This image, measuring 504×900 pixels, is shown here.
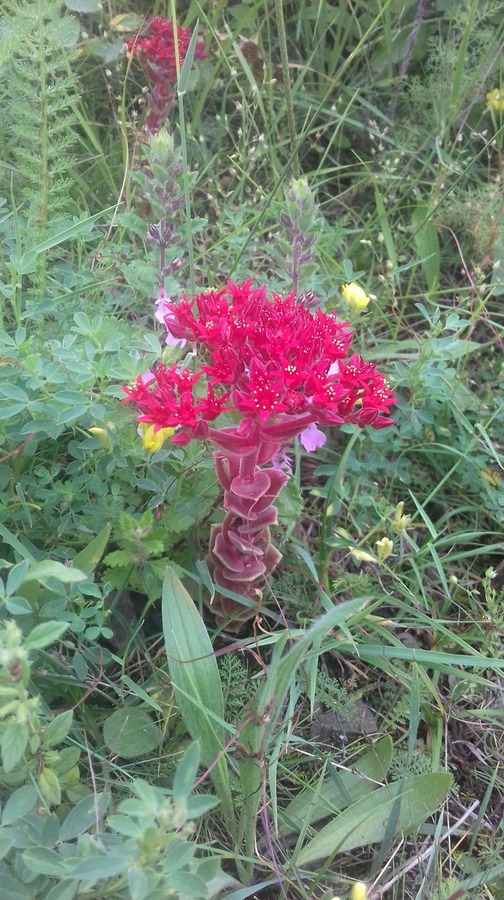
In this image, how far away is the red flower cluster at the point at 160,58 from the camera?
2586 mm

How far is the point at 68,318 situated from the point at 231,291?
1.94 feet

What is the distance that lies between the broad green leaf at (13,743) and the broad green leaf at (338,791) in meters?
0.75

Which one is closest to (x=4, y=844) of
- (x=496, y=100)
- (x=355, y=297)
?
(x=355, y=297)

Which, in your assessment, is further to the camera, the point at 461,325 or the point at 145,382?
the point at 461,325

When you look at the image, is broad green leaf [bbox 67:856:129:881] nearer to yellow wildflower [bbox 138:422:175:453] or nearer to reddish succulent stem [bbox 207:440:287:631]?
reddish succulent stem [bbox 207:440:287:631]

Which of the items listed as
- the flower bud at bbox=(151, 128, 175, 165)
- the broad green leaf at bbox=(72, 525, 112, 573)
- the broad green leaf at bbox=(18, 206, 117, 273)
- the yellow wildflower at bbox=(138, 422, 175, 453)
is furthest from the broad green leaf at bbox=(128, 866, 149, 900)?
the flower bud at bbox=(151, 128, 175, 165)

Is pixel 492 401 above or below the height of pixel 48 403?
below

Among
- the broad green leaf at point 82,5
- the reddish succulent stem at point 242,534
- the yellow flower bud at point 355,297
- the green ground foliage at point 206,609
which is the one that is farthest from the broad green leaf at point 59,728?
the broad green leaf at point 82,5

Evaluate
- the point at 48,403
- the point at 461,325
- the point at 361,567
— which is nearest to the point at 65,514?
the point at 48,403

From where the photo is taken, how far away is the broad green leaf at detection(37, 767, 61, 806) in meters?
1.21

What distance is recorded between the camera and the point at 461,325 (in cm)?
223

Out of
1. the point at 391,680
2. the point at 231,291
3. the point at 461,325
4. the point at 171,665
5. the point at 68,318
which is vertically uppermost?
the point at 231,291

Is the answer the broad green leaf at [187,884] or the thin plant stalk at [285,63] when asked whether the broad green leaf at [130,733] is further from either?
the thin plant stalk at [285,63]

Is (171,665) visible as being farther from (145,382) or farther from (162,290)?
(162,290)
